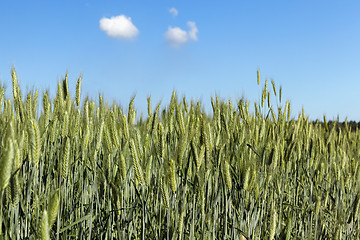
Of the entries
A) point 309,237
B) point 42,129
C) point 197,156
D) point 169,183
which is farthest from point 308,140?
point 42,129

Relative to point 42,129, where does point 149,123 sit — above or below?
above

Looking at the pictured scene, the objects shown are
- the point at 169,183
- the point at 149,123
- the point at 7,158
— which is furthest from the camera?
the point at 149,123

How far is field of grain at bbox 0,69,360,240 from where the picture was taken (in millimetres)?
1077

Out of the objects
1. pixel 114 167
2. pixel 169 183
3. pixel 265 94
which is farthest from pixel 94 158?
pixel 265 94

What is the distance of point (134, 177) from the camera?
118cm

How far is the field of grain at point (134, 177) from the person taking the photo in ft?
3.53

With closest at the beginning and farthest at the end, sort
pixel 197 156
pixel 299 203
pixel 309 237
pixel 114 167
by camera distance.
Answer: pixel 197 156 → pixel 114 167 → pixel 309 237 → pixel 299 203

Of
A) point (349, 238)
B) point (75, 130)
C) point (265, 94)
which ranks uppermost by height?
point (265, 94)

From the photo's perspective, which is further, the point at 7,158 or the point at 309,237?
the point at 309,237

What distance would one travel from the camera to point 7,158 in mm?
778

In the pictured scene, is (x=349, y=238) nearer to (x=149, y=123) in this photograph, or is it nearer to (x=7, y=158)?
(x=149, y=123)

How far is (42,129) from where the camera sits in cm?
128

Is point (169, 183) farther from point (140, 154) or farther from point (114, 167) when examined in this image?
point (114, 167)

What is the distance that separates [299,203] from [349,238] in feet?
1.38
